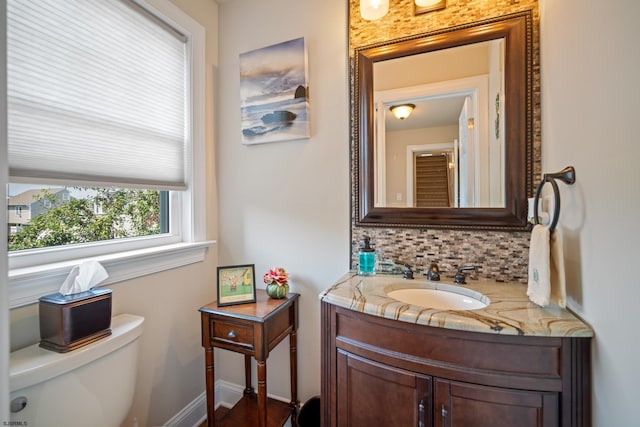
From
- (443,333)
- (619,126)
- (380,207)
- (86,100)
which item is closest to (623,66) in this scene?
(619,126)

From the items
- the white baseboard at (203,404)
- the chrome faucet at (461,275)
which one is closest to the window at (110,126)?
the white baseboard at (203,404)

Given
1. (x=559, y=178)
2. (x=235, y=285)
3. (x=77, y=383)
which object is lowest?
(x=77, y=383)

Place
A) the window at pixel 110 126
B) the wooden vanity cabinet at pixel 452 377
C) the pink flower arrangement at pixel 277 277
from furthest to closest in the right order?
the pink flower arrangement at pixel 277 277 → the window at pixel 110 126 → the wooden vanity cabinet at pixel 452 377

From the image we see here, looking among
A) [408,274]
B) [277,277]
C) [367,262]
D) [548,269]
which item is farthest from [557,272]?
[277,277]

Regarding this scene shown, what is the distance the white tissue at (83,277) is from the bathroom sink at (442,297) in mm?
1165

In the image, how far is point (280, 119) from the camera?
5.28 ft

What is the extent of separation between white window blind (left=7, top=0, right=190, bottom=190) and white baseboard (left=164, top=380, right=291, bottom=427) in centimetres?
128

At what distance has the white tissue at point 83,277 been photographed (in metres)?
1.00

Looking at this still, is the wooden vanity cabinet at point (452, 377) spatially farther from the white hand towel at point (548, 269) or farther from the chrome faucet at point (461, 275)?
the chrome faucet at point (461, 275)

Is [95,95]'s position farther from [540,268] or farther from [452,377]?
[540,268]

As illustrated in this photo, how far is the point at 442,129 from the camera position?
4.37 feet

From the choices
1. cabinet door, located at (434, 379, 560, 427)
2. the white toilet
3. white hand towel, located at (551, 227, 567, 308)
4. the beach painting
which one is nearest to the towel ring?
white hand towel, located at (551, 227, 567, 308)

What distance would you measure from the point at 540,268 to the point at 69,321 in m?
1.60

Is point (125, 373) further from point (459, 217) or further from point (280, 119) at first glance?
point (459, 217)
